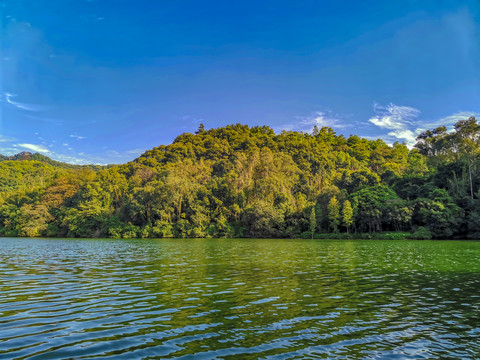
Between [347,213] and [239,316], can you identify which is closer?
[239,316]

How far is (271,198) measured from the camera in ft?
247

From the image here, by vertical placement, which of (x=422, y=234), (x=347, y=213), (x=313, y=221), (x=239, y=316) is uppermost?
(x=347, y=213)

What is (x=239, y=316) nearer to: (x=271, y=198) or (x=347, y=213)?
(x=347, y=213)

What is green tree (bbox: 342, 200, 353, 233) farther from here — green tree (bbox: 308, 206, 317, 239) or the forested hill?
green tree (bbox: 308, 206, 317, 239)

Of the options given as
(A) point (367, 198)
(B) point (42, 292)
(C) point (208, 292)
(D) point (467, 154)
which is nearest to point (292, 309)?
(C) point (208, 292)

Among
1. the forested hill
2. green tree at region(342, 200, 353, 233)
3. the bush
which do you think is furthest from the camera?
green tree at region(342, 200, 353, 233)

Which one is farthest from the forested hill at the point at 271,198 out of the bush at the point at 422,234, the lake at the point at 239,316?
the lake at the point at 239,316

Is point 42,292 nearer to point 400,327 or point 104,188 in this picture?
point 400,327

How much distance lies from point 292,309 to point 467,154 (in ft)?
230

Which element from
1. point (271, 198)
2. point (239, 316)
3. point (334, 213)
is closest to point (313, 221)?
point (334, 213)

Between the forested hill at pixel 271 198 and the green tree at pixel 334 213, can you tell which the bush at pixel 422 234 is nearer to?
the forested hill at pixel 271 198

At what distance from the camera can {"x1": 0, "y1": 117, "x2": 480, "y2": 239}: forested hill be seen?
61.0 m

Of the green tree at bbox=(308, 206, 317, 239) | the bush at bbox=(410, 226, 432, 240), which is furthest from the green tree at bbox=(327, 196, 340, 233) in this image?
the bush at bbox=(410, 226, 432, 240)

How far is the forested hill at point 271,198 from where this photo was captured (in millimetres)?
61000
